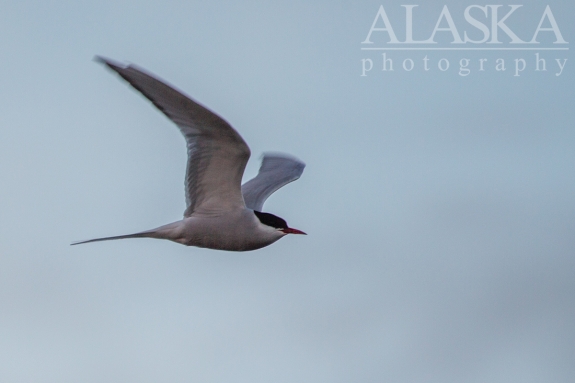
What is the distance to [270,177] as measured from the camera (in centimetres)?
1135

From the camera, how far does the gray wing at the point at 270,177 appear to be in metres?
10.6

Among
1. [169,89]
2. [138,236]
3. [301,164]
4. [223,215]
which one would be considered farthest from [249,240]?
[301,164]

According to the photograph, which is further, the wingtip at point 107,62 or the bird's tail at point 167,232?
the bird's tail at point 167,232

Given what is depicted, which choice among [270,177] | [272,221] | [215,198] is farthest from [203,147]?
[270,177]

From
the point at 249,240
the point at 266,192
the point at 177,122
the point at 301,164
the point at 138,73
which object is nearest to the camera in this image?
the point at 138,73

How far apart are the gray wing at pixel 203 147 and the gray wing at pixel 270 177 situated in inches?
54.6

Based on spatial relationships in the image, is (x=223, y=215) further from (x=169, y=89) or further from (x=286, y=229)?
(x=169, y=89)

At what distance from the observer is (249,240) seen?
8.87m

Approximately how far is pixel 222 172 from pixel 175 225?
0.74m

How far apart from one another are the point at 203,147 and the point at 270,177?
9.54 feet

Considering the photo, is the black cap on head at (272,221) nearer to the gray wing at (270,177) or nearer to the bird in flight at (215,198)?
the bird in flight at (215,198)

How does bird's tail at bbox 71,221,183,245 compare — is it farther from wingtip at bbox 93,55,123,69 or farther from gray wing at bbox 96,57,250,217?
wingtip at bbox 93,55,123,69

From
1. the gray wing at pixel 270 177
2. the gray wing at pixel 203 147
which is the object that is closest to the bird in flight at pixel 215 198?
the gray wing at pixel 203 147

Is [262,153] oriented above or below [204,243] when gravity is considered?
above
